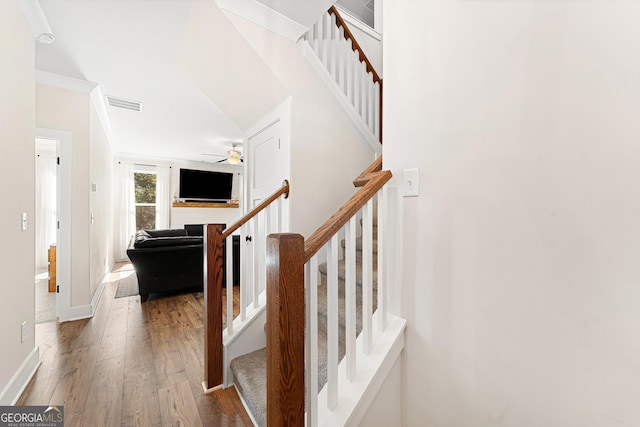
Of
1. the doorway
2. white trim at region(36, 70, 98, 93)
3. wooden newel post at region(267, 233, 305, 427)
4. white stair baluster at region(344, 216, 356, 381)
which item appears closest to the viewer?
wooden newel post at region(267, 233, 305, 427)

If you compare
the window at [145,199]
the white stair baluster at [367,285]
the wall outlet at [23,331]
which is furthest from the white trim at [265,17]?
the window at [145,199]

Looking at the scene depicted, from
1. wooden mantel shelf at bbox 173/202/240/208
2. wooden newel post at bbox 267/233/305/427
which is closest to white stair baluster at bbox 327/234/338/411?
wooden newel post at bbox 267/233/305/427

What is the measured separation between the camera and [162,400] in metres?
1.69

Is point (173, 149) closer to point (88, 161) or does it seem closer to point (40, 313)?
point (88, 161)

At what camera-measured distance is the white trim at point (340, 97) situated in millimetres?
2438

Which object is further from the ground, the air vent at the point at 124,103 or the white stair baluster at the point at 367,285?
the air vent at the point at 124,103

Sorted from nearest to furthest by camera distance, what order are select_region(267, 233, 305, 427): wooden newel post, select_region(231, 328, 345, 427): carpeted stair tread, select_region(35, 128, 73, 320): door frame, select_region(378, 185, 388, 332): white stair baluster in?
select_region(267, 233, 305, 427): wooden newel post
select_region(378, 185, 388, 332): white stair baluster
select_region(231, 328, 345, 427): carpeted stair tread
select_region(35, 128, 73, 320): door frame

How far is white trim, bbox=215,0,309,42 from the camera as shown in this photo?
6.52 ft

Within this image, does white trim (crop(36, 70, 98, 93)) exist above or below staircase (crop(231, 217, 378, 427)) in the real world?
above

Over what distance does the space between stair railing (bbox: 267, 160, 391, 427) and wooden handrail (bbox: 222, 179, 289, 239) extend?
3.33 ft

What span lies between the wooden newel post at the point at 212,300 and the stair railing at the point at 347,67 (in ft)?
5.75

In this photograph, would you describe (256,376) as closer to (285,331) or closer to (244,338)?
(244,338)

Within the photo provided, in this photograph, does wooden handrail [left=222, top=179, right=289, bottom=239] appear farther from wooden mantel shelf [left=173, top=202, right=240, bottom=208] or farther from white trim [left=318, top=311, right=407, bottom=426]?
wooden mantel shelf [left=173, top=202, right=240, bottom=208]

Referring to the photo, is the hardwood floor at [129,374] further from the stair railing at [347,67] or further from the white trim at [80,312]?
the stair railing at [347,67]
